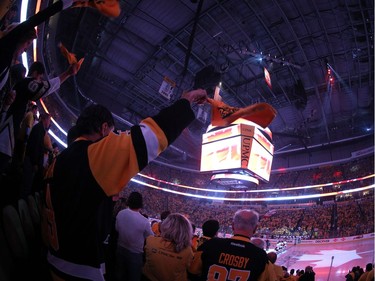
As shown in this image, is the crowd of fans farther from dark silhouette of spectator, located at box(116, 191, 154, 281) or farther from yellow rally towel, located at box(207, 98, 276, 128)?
yellow rally towel, located at box(207, 98, 276, 128)

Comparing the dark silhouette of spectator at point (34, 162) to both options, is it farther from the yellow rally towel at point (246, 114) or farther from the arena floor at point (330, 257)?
the arena floor at point (330, 257)

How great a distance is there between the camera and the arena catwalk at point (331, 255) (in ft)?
37.3

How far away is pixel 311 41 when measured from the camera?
13.0 metres

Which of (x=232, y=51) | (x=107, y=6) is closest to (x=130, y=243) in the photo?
(x=107, y=6)

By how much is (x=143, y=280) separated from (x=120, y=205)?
3.60 ft

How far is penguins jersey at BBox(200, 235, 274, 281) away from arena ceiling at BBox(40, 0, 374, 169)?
770 centimetres

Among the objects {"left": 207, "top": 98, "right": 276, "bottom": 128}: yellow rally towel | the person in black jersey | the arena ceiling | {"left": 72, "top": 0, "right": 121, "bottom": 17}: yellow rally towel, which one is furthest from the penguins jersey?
the arena ceiling

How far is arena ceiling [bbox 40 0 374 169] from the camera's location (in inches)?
459

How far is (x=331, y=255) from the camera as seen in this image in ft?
44.8

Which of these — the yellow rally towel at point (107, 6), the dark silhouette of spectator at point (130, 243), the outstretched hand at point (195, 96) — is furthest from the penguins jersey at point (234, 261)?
the yellow rally towel at point (107, 6)

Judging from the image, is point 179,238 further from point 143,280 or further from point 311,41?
point 311,41

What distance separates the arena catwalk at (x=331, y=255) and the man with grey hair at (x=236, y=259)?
10.4m

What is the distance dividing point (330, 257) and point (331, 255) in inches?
16.9

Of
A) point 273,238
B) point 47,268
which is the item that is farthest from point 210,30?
point 273,238
